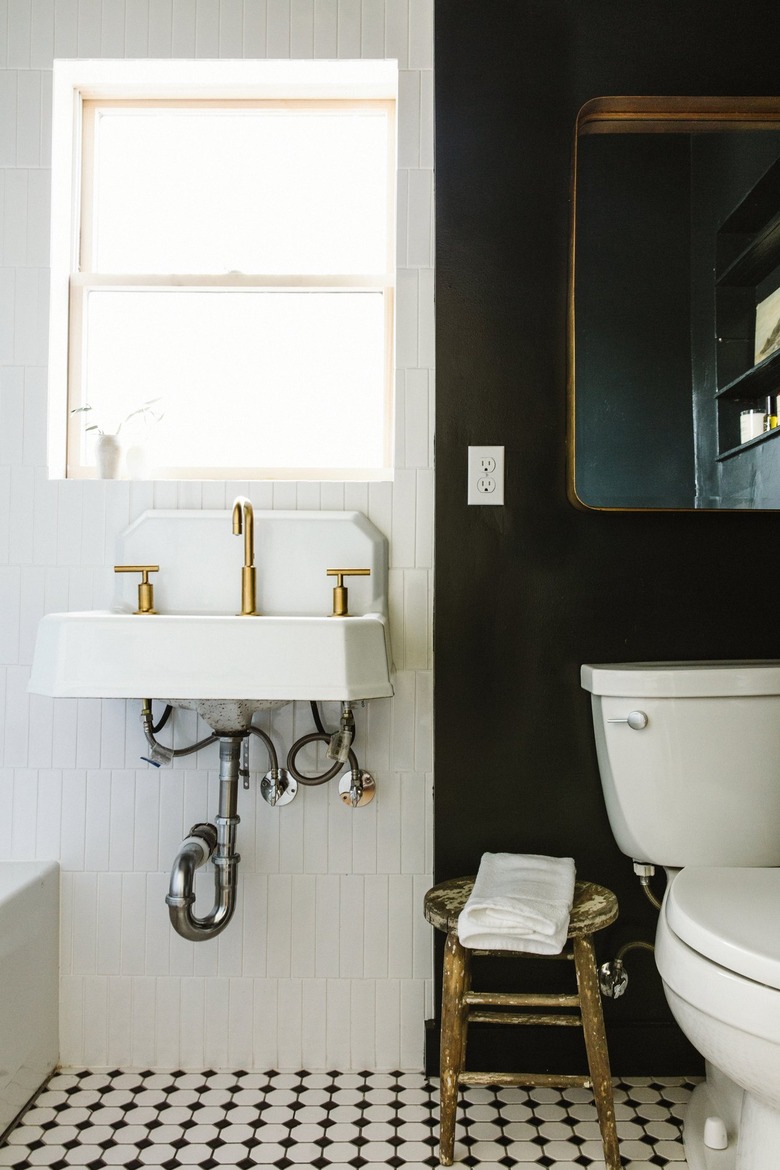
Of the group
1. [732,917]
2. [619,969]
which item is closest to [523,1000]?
[619,969]

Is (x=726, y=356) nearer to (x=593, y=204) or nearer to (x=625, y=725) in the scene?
(x=593, y=204)

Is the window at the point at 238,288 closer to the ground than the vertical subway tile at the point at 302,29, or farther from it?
closer to the ground

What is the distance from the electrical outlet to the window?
0.28 meters

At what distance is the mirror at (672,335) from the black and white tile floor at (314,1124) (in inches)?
42.2

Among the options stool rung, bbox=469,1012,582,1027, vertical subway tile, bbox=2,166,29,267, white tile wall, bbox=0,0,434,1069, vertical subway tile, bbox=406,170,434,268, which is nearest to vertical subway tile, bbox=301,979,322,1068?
white tile wall, bbox=0,0,434,1069

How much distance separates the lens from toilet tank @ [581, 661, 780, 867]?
147 cm

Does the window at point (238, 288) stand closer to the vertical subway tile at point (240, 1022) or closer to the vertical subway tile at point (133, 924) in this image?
the vertical subway tile at point (133, 924)

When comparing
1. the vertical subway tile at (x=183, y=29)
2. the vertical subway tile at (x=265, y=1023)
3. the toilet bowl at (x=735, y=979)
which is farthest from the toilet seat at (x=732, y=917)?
the vertical subway tile at (x=183, y=29)

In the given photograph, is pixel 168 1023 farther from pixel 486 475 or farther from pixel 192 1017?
pixel 486 475

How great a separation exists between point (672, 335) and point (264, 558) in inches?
34.4

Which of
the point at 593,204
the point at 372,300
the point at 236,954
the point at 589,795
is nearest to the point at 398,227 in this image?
the point at 372,300

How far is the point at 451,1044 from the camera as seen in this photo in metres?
1.34

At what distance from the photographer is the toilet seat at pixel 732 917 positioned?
1018mm

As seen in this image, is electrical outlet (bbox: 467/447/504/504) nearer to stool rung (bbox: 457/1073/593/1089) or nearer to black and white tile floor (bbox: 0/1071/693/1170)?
stool rung (bbox: 457/1073/593/1089)
